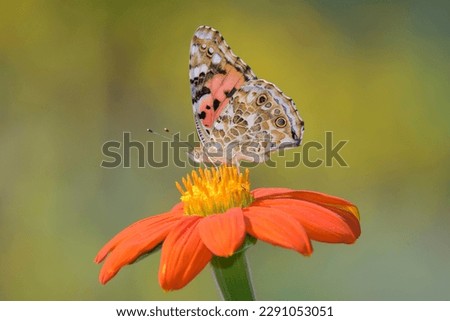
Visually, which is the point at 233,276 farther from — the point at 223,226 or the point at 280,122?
the point at 280,122

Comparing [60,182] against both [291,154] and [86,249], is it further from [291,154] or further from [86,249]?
[291,154]

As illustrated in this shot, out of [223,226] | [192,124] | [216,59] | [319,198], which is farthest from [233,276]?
[192,124]

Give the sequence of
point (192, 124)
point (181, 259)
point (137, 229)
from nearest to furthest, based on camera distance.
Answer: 1. point (181, 259)
2. point (137, 229)
3. point (192, 124)

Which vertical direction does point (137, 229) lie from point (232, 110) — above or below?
below

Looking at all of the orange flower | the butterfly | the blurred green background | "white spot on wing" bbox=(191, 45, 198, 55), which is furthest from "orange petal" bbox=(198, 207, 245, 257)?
the blurred green background

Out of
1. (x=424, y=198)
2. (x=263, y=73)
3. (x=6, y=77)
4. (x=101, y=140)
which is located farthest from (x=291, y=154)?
(x=6, y=77)

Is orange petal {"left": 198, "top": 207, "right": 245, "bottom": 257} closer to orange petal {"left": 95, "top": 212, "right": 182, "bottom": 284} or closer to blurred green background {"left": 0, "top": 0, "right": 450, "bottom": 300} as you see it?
orange petal {"left": 95, "top": 212, "right": 182, "bottom": 284}

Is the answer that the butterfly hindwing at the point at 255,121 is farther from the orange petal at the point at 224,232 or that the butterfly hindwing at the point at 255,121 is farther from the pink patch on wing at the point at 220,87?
the orange petal at the point at 224,232
